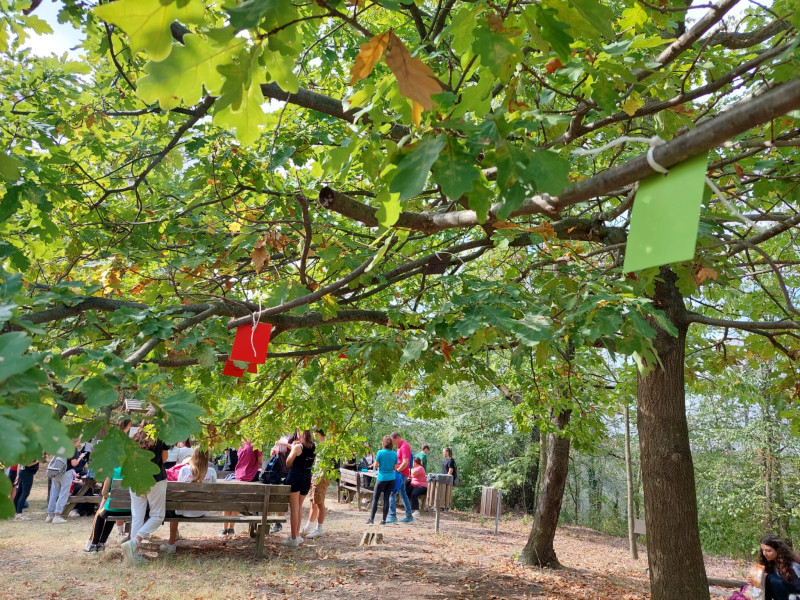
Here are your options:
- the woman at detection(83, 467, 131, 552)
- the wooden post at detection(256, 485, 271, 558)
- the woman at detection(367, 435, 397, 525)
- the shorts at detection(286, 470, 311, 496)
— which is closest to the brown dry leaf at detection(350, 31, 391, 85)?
the woman at detection(83, 467, 131, 552)

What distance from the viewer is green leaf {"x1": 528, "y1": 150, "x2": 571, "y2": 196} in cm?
132

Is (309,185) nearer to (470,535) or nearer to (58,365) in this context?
(58,365)

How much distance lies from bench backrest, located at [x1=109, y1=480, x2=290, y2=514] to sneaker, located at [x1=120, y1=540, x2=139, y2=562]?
47 centimetres

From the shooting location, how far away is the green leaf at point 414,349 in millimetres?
3453

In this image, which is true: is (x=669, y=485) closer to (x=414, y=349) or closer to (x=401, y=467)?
(x=414, y=349)

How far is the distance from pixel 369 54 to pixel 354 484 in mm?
14326

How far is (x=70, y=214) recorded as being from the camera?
Answer: 5.01 metres

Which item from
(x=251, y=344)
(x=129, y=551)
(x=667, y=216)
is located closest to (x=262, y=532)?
(x=129, y=551)

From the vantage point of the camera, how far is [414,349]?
351 centimetres

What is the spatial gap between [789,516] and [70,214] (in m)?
15.9

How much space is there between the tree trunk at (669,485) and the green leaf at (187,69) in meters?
4.12

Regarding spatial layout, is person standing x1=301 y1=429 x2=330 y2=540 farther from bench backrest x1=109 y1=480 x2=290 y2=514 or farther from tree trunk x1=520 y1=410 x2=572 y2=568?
tree trunk x1=520 y1=410 x2=572 y2=568

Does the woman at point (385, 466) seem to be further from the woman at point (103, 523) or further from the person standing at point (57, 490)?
the person standing at point (57, 490)

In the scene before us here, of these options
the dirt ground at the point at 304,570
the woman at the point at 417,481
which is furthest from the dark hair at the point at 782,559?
the woman at the point at 417,481
